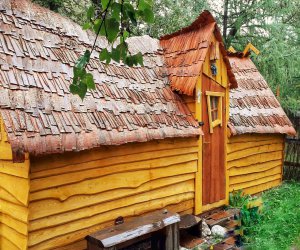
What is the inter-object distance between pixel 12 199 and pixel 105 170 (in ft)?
4.87

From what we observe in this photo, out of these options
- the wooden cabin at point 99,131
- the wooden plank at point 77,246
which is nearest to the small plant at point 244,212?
the wooden cabin at point 99,131

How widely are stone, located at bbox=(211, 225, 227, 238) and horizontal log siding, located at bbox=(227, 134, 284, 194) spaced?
1.67 meters

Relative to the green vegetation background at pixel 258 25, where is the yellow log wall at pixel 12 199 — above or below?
below

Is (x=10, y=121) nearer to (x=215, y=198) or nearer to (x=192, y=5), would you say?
(x=215, y=198)

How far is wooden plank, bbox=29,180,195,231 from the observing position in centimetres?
505

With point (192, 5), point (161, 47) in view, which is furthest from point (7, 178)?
point (192, 5)

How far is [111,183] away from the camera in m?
5.93

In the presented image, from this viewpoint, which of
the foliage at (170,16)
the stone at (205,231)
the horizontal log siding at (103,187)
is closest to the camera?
the horizontal log siding at (103,187)

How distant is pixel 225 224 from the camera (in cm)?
746

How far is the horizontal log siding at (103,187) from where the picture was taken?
16.5ft

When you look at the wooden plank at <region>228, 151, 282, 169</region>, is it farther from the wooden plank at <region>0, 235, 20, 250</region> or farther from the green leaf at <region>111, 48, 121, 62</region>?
the green leaf at <region>111, 48, 121, 62</region>

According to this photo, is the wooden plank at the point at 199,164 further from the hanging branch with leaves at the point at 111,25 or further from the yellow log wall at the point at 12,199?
the hanging branch with leaves at the point at 111,25

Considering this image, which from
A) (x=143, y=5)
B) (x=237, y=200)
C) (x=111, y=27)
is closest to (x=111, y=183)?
(x=237, y=200)

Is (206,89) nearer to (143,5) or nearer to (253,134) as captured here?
(253,134)
